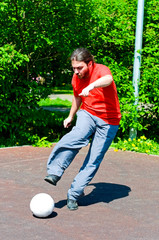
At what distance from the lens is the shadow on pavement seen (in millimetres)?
4883

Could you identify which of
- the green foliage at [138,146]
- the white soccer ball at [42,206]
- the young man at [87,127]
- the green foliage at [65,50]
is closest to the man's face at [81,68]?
the young man at [87,127]

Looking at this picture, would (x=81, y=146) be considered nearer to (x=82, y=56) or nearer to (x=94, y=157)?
(x=94, y=157)

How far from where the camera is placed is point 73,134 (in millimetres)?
4477

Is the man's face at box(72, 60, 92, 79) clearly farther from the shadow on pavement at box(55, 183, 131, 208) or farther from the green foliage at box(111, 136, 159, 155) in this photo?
the green foliage at box(111, 136, 159, 155)

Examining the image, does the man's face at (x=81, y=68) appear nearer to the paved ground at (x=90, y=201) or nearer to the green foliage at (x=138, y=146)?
the paved ground at (x=90, y=201)

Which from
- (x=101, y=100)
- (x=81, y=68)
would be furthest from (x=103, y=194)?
(x=81, y=68)

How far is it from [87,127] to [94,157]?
0.35 metres

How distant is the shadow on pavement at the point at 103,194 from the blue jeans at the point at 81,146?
1.26 ft

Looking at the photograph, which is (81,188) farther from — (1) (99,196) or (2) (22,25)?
(2) (22,25)

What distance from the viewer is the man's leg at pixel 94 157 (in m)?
4.50

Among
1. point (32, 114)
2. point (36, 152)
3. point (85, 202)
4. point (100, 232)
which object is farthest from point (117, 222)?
point (32, 114)

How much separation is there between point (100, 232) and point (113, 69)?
4.94 m

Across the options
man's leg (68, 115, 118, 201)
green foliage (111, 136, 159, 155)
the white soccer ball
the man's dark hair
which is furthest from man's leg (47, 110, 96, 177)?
green foliage (111, 136, 159, 155)

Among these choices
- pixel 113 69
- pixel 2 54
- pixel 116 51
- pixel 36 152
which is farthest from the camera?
pixel 116 51
